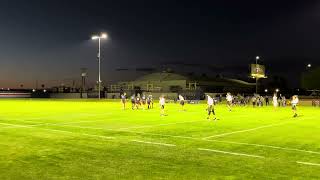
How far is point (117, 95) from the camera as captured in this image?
100500mm

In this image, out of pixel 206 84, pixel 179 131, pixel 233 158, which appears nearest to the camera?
pixel 233 158

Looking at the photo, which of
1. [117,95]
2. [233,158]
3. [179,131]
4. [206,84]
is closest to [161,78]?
[206,84]

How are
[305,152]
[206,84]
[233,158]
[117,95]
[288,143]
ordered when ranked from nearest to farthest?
[233,158]
[305,152]
[288,143]
[117,95]
[206,84]

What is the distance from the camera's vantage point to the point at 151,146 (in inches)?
599

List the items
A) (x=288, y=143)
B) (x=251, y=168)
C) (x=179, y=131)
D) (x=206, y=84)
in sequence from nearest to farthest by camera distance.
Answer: (x=251, y=168)
(x=288, y=143)
(x=179, y=131)
(x=206, y=84)

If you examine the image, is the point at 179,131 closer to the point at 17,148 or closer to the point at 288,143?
the point at 288,143

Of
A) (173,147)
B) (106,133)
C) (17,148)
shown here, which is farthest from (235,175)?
(106,133)

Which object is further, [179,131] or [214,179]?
[179,131]

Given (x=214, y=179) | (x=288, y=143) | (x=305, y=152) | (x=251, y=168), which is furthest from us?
(x=288, y=143)

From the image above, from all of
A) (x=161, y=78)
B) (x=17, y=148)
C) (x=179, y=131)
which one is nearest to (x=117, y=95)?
(x=161, y=78)

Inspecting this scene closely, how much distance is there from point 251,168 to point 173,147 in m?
4.39

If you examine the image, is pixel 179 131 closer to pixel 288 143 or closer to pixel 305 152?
pixel 288 143

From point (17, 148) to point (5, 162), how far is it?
9.20 ft

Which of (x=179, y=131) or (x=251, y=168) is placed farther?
(x=179, y=131)
